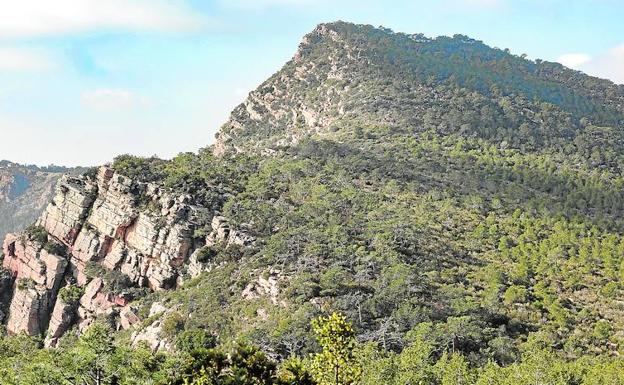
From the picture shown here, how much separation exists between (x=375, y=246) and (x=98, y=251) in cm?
3903

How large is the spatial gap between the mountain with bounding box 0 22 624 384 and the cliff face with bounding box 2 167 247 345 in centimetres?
26

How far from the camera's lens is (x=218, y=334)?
208 ft

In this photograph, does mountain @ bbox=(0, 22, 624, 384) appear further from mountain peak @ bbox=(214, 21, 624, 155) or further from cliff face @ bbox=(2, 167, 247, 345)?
mountain peak @ bbox=(214, 21, 624, 155)

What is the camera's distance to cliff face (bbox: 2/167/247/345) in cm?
8144

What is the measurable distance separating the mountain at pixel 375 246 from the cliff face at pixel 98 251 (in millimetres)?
258

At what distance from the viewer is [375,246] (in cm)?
7281

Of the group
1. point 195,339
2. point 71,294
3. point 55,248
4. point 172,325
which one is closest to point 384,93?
point 55,248

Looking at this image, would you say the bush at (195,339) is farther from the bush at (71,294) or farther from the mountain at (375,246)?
the bush at (71,294)

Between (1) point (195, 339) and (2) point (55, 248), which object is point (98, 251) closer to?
(2) point (55, 248)

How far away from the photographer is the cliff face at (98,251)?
81.4 m

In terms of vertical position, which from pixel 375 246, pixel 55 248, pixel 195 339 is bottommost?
pixel 195 339

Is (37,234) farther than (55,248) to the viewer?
Yes

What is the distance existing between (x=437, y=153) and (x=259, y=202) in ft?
117

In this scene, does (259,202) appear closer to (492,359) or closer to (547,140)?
(492,359)
